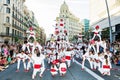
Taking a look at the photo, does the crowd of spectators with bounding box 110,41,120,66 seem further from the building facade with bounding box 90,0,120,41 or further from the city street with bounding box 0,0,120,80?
the building facade with bounding box 90,0,120,41

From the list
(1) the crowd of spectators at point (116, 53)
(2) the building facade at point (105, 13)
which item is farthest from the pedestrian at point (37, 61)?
(2) the building facade at point (105, 13)

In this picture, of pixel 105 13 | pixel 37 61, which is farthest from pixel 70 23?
pixel 37 61

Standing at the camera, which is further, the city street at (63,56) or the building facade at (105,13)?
the building facade at (105,13)

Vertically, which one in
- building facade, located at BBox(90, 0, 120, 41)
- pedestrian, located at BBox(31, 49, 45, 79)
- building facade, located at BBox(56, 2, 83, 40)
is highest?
building facade, located at BBox(56, 2, 83, 40)

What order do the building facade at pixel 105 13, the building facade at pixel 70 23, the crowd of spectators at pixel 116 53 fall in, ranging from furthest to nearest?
the building facade at pixel 70 23 < the building facade at pixel 105 13 < the crowd of spectators at pixel 116 53

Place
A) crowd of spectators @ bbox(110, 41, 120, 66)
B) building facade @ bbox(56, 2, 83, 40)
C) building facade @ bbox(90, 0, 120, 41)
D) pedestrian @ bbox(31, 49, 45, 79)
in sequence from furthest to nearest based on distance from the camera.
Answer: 1. building facade @ bbox(56, 2, 83, 40)
2. building facade @ bbox(90, 0, 120, 41)
3. crowd of spectators @ bbox(110, 41, 120, 66)
4. pedestrian @ bbox(31, 49, 45, 79)

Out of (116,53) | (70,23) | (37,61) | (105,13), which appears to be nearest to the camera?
(37,61)

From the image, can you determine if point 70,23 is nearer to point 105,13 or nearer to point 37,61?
point 105,13

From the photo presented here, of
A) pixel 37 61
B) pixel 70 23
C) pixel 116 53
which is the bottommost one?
pixel 37 61

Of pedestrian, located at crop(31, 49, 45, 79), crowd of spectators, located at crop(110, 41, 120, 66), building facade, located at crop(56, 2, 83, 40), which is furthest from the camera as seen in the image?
building facade, located at crop(56, 2, 83, 40)

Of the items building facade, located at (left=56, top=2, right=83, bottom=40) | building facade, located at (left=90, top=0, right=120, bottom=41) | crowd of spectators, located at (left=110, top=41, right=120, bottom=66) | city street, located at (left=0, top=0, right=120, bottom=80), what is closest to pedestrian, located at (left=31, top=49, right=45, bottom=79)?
city street, located at (left=0, top=0, right=120, bottom=80)

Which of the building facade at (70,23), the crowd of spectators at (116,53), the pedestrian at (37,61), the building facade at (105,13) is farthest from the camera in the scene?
the building facade at (70,23)

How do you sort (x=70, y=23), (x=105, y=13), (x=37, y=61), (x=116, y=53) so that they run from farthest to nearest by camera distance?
1. (x=70, y=23)
2. (x=105, y=13)
3. (x=116, y=53)
4. (x=37, y=61)

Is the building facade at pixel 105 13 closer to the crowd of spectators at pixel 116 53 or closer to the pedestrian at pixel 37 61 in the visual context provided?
the crowd of spectators at pixel 116 53
